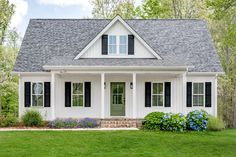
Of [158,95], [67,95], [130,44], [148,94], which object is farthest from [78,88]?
[158,95]

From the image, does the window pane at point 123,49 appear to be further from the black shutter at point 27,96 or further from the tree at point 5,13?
the tree at point 5,13

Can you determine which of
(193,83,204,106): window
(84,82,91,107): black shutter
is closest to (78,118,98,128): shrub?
(84,82,91,107): black shutter

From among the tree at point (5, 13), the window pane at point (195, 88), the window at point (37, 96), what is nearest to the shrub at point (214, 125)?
the window pane at point (195, 88)

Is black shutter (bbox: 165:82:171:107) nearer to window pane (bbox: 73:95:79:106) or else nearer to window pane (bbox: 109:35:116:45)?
window pane (bbox: 109:35:116:45)

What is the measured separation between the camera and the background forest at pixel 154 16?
30270mm

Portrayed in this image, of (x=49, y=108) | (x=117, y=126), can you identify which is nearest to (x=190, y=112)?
(x=117, y=126)

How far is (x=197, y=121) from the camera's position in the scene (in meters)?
20.4

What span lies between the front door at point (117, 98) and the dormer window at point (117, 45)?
1.76 metres

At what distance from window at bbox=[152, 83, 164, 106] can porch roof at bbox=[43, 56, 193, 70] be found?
1.55m

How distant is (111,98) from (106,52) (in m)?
2.61

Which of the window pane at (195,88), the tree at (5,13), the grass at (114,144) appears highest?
the tree at (5,13)

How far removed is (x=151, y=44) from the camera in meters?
24.7

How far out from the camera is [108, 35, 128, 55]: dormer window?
23000 mm

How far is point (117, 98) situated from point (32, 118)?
4979mm
